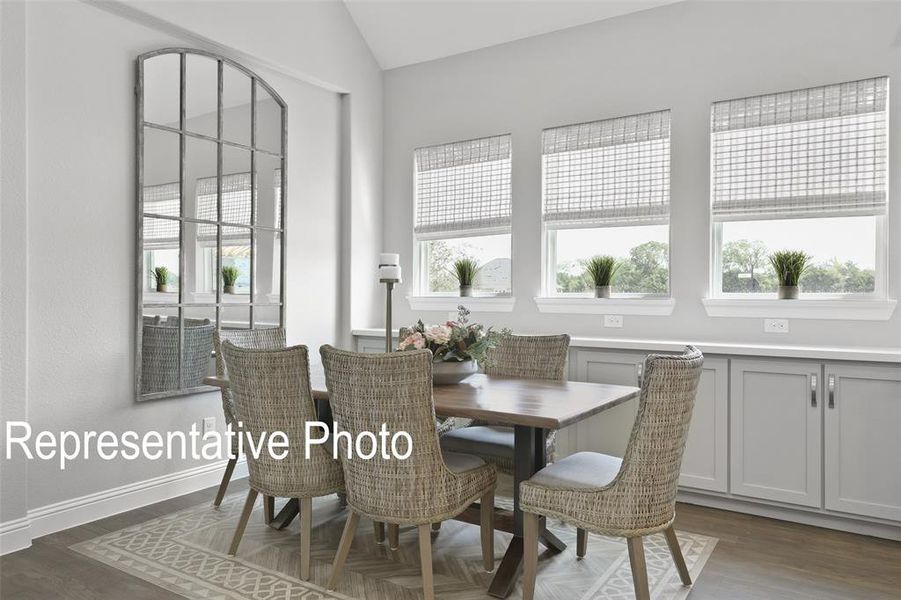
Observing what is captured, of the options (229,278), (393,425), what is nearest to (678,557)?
(393,425)

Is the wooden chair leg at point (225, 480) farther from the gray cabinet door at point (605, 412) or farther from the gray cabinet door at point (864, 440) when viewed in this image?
the gray cabinet door at point (864, 440)

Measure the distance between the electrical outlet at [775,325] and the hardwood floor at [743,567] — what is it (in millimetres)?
1084

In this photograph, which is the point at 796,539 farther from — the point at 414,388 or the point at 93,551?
the point at 93,551

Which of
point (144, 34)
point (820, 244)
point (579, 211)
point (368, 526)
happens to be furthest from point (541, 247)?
point (144, 34)

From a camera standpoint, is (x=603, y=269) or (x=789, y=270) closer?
(x=789, y=270)

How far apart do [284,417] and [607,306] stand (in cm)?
247

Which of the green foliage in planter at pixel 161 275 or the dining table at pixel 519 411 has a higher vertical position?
the green foliage in planter at pixel 161 275

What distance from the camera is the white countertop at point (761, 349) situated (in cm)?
316

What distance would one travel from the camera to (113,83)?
3.52 meters

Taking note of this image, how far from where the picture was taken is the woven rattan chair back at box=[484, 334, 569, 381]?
139 inches

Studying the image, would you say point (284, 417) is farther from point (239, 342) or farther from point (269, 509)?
point (239, 342)

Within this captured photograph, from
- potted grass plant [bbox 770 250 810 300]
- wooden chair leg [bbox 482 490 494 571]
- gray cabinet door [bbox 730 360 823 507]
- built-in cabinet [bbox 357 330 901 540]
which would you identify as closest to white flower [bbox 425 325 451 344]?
wooden chair leg [bbox 482 490 494 571]

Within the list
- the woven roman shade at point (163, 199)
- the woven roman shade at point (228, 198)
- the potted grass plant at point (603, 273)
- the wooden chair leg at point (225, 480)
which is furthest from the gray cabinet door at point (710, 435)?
A: the woven roman shade at point (163, 199)

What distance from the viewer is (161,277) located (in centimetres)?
375
